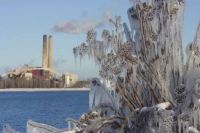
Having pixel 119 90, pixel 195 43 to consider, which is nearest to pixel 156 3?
pixel 195 43

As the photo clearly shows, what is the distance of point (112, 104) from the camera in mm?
19281

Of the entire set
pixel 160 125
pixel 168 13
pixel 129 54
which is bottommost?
pixel 160 125

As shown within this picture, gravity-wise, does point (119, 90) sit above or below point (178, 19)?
below

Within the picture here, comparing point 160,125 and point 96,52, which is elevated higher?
point 96,52

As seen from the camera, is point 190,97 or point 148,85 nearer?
point 190,97

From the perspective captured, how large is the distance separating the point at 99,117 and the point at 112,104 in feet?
2.15

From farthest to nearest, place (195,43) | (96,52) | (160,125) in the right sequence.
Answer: (96,52) < (195,43) < (160,125)

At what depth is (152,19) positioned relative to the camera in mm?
18859

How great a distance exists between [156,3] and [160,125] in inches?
149

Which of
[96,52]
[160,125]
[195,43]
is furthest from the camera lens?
[96,52]

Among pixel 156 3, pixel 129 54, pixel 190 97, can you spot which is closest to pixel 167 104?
pixel 190 97

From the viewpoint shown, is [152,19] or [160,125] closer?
→ [160,125]

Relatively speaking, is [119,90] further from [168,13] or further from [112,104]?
[168,13]

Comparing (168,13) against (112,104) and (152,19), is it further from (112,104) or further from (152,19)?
(112,104)
